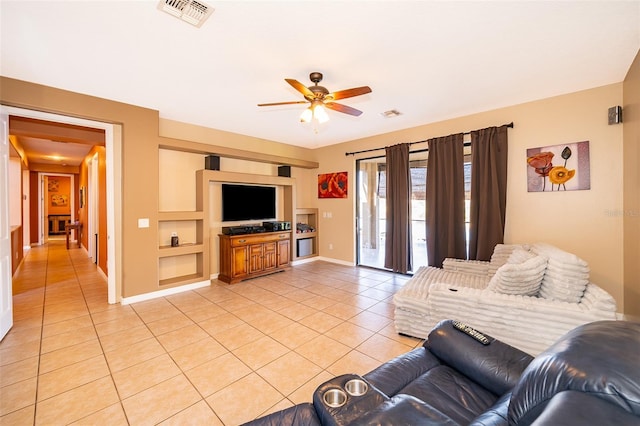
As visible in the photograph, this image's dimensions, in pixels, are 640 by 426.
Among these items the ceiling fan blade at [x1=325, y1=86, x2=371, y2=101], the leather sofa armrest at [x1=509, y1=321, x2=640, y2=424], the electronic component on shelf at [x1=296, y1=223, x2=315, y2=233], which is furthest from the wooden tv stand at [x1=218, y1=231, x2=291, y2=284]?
the leather sofa armrest at [x1=509, y1=321, x2=640, y2=424]

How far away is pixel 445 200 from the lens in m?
4.28

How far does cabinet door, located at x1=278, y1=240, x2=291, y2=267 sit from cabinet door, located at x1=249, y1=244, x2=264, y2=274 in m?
0.44

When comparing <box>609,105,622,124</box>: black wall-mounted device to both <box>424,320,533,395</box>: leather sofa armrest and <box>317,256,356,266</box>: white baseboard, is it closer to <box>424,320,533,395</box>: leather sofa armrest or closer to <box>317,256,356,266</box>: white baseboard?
<box>424,320,533,395</box>: leather sofa armrest

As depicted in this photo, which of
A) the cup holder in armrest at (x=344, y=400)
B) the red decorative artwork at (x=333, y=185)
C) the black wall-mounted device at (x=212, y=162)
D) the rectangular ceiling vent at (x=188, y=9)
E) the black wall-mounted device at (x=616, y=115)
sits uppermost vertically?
the rectangular ceiling vent at (x=188, y=9)

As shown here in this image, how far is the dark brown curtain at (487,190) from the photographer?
3.72m

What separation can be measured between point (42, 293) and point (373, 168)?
6294 millimetres

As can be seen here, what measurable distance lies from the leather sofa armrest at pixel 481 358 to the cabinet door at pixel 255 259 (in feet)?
12.1

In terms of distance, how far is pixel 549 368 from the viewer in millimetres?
763

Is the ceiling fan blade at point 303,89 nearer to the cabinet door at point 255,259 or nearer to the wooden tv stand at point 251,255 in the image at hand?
the wooden tv stand at point 251,255

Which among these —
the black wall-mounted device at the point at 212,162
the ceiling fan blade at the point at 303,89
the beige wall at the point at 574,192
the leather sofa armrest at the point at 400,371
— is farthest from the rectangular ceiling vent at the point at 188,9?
the beige wall at the point at 574,192

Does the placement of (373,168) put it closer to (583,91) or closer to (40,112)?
(583,91)

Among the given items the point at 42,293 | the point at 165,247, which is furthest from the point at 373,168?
the point at 42,293

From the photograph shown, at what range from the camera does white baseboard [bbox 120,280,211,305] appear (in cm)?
361

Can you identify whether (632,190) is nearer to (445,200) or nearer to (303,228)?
(445,200)
